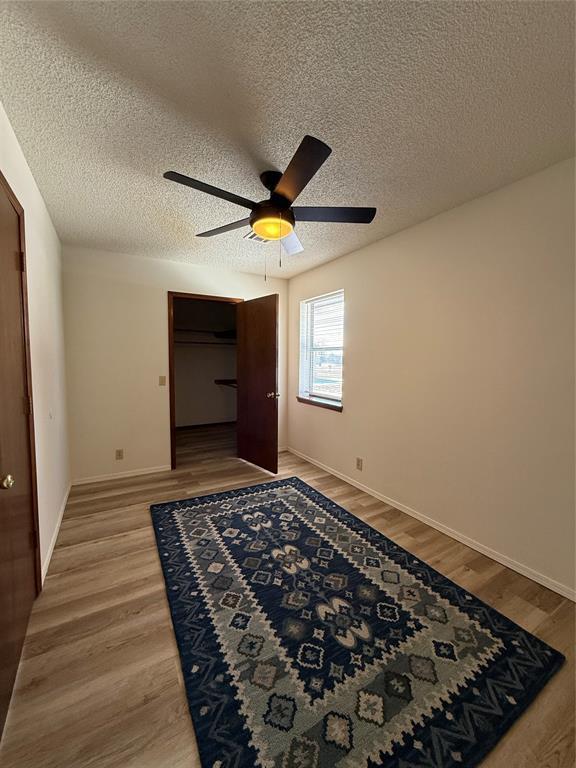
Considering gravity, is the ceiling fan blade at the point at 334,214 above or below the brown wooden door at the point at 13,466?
above

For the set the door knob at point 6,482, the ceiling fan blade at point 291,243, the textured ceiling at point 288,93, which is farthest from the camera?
the ceiling fan blade at point 291,243

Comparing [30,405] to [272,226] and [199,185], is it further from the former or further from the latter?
[272,226]

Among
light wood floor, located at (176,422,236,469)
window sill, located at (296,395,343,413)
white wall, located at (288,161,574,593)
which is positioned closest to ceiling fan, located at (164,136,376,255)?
white wall, located at (288,161,574,593)

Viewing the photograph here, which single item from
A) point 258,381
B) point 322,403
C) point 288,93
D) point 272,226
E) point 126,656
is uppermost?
point 288,93

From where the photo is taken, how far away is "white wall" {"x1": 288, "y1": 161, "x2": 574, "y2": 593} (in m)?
1.82

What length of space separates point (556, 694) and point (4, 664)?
7.31 feet

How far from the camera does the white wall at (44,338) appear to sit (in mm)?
1707

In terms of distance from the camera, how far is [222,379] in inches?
242

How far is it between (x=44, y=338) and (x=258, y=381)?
2118 millimetres

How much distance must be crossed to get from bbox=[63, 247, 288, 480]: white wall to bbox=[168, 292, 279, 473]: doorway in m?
0.16

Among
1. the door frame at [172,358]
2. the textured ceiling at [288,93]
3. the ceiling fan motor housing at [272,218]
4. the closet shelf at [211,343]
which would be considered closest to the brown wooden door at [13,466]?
the textured ceiling at [288,93]

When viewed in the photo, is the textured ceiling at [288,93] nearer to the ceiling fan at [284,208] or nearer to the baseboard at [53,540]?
the ceiling fan at [284,208]

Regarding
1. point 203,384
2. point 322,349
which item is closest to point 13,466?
point 322,349

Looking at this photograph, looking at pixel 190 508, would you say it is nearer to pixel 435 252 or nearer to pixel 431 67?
pixel 435 252
